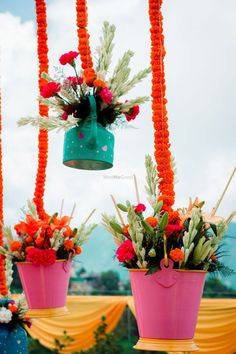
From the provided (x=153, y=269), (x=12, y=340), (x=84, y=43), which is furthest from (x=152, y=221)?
(x=12, y=340)

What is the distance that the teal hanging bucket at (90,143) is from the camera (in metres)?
2.31

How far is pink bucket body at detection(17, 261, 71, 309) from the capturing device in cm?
279

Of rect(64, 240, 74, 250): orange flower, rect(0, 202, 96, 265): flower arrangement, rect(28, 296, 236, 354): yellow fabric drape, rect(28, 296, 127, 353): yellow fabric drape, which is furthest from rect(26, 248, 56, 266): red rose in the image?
rect(28, 296, 127, 353): yellow fabric drape

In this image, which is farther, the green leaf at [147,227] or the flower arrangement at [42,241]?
the flower arrangement at [42,241]

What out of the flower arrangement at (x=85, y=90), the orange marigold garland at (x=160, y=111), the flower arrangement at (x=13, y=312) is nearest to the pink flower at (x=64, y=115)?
the flower arrangement at (x=85, y=90)

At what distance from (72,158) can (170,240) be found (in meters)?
0.62

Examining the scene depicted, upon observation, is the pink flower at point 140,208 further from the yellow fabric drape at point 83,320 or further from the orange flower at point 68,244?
the yellow fabric drape at point 83,320


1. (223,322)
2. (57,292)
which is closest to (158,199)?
(57,292)

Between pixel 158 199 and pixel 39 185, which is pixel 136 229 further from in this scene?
pixel 39 185

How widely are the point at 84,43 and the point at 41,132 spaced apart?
0.73m

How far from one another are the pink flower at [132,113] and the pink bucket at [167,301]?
755 mm

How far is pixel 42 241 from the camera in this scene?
9.28 ft

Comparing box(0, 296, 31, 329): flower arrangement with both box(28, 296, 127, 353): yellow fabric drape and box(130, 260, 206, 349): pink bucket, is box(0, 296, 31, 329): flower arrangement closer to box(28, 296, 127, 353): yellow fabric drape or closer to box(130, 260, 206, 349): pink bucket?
box(130, 260, 206, 349): pink bucket

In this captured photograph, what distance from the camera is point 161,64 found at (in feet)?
7.16
